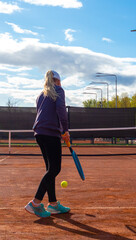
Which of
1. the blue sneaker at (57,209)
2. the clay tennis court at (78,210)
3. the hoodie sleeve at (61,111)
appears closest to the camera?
the clay tennis court at (78,210)

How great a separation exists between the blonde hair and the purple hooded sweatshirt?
5cm

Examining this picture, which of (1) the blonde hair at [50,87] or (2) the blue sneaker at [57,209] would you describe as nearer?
(1) the blonde hair at [50,87]

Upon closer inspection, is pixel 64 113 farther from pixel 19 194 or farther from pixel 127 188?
pixel 127 188

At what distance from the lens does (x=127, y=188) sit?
632 centimetres

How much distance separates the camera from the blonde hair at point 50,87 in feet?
14.0

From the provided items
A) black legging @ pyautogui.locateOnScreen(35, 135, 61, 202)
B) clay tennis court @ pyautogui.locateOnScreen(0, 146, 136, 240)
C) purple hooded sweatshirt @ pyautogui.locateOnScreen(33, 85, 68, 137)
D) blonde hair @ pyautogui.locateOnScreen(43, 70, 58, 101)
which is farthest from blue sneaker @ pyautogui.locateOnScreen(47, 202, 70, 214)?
blonde hair @ pyautogui.locateOnScreen(43, 70, 58, 101)

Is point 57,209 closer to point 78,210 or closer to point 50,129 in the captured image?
point 78,210

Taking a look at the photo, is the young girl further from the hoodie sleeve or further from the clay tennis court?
the clay tennis court

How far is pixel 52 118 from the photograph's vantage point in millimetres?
4277

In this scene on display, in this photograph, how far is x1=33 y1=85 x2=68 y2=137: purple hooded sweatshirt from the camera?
420 cm

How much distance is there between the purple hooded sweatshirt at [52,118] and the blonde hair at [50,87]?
0.16 feet

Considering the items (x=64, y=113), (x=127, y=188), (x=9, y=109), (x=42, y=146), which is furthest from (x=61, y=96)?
(x=9, y=109)

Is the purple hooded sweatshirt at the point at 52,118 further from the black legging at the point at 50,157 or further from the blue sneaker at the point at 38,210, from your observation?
the blue sneaker at the point at 38,210

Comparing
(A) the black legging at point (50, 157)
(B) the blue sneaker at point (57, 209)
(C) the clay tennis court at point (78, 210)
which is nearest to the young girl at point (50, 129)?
(A) the black legging at point (50, 157)
